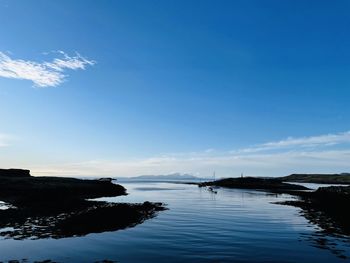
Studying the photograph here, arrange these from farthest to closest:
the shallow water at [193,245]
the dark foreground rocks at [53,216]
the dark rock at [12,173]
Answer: the dark rock at [12,173] → the dark foreground rocks at [53,216] → the shallow water at [193,245]

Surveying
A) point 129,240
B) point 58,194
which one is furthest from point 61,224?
point 58,194

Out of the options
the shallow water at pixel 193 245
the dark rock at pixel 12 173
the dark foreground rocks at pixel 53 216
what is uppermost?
the dark rock at pixel 12 173

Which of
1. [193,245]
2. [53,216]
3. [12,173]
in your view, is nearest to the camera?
[193,245]

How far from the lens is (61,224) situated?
42906 millimetres

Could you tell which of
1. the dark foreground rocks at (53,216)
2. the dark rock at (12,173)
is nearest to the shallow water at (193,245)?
the dark foreground rocks at (53,216)

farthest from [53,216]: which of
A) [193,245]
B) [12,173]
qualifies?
[12,173]

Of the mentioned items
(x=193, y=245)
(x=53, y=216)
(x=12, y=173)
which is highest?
(x=12, y=173)

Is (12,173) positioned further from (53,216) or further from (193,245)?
(193,245)

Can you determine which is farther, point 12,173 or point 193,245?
point 12,173

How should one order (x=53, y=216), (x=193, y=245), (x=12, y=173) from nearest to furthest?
(x=193, y=245)
(x=53, y=216)
(x=12, y=173)

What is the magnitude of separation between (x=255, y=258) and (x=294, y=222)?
2447cm

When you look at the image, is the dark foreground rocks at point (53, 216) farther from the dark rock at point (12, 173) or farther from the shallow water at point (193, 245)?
the dark rock at point (12, 173)

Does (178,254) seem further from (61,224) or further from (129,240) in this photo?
(61,224)

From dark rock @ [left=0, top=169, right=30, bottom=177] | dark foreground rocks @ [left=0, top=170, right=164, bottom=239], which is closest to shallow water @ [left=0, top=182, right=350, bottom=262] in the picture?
dark foreground rocks @ [left=0, top=170, right=164, bottom=239]
